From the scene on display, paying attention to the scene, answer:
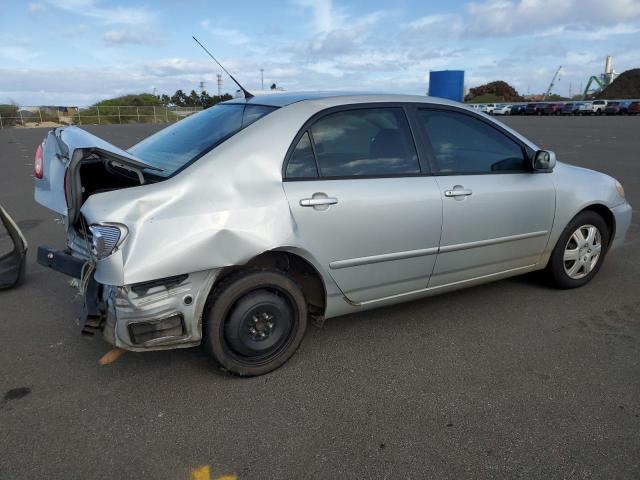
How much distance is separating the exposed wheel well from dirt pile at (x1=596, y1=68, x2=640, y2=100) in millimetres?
84787

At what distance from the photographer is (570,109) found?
48438 millimetres

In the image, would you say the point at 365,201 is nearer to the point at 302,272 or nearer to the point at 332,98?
the point at 302,272

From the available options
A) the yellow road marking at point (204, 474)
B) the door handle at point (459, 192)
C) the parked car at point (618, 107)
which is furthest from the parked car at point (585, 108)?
the yellow road marking at point (204, 474)

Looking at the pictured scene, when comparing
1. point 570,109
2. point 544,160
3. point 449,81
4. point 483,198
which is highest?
point 570,109

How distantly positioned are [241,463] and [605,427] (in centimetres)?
179

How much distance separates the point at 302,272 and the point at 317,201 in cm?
51

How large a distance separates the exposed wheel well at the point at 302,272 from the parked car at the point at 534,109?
55.0 meters

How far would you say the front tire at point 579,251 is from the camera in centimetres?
418

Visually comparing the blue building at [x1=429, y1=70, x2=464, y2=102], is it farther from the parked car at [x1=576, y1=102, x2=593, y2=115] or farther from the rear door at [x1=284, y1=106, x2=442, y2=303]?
the parked car at [x1=576, y1=102, x2=593, y2=115]

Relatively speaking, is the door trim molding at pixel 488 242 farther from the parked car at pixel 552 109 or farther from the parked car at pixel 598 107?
the parked car at pixel 552 109

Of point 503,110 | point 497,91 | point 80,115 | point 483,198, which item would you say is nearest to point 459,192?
point 483,198

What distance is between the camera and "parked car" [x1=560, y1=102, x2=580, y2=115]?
47.9 metres

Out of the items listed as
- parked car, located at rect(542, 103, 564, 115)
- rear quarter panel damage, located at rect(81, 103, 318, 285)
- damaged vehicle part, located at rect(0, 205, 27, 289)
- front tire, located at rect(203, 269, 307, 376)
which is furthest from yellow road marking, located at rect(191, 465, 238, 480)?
parked car, located at rect(542, 103, 564, 115)

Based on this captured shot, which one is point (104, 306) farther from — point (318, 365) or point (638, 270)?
point (638, 270)
